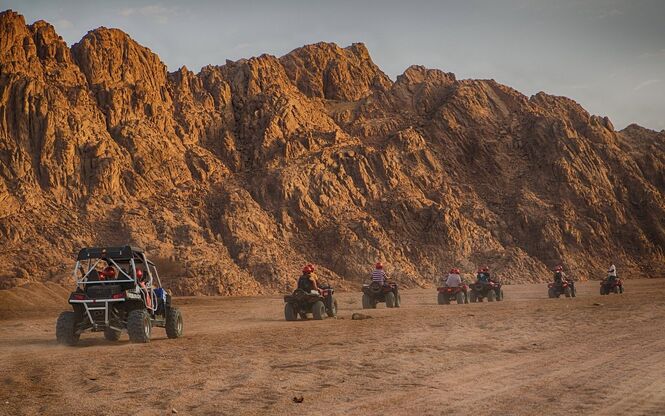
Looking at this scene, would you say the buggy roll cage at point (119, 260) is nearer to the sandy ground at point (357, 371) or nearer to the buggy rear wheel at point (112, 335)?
the buggy rear wheel at point (112, 335)

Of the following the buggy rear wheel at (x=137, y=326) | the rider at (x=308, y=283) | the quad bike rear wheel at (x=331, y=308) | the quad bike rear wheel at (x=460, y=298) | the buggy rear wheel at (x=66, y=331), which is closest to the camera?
the buggy rear wheel at (x=137, y=326)

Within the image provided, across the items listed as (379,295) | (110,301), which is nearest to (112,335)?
(110,301)

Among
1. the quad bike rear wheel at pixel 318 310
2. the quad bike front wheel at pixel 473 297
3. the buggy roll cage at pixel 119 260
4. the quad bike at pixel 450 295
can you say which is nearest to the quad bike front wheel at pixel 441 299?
the quad bike at pixel 450 295

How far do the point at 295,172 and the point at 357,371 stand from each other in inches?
2074

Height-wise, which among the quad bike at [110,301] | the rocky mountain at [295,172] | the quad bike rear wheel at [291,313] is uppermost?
the rocky mountain at [295,172]

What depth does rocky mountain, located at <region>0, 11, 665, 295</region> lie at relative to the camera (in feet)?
174

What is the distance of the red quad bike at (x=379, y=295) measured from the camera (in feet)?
102

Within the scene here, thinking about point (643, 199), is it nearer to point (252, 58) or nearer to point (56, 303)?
point (252, 58)

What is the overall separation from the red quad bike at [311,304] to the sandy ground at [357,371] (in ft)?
14.0

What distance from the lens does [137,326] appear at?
16344 millimetres

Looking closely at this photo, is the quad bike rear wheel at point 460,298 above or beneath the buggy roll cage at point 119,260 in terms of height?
beneath

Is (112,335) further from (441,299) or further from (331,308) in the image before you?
(441,299)

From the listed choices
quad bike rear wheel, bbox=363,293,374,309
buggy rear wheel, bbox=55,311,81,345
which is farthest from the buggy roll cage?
quad bike rear wheel, bbox=363,293,374,309

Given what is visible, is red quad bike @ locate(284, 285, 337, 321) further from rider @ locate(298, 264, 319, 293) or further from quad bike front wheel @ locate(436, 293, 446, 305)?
quad bike front wheel @ locate(436, 293, 446, 305)
